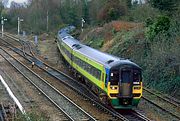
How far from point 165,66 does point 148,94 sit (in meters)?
2.36

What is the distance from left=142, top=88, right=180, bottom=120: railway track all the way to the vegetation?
997 mm

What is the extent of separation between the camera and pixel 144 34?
110 ft

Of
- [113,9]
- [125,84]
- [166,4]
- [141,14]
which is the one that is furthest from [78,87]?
[113,9]

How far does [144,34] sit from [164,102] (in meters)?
11.3

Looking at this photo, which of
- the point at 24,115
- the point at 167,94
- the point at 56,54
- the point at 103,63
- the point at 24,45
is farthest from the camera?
the point at 24,45

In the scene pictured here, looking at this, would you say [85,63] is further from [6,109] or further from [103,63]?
[6,109]

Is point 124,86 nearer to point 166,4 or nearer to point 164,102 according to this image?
point 164,102

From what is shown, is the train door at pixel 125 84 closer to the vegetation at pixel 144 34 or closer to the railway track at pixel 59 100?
the railway track at pixel 59 100

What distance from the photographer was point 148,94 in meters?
25.5

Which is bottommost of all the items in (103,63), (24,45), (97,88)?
(24,45)

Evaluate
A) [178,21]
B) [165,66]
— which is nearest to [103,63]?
[165,66]

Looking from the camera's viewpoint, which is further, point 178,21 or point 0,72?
point 0,72

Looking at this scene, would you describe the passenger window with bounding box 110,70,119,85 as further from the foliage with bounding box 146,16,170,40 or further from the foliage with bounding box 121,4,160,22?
the foliage with bounding box 121,4,160,22

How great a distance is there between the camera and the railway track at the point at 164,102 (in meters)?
21.0
